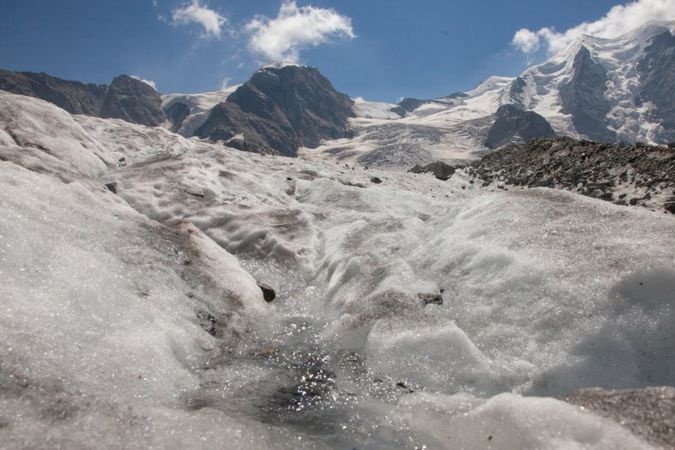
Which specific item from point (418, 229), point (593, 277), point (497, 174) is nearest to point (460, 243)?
point (418, 229)

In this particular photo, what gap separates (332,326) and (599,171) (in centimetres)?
1625

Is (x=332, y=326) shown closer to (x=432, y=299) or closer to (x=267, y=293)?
(x=432, y=299)

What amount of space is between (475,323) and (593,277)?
85.0 inches

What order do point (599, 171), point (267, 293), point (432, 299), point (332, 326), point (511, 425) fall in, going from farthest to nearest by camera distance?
point (599, 171) → point (267, 293) → point (332, 326) → point (432, 299) → point (511, 425)

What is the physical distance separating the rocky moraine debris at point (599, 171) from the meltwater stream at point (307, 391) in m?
13.4

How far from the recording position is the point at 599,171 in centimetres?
2039

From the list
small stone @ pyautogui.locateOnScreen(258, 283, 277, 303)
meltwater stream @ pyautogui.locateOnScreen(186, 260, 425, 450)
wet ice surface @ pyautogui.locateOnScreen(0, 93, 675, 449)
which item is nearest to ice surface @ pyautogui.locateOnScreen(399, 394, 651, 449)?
wet ice surface @ pyautogui.locateOnScreen(0, 93, 675, 449)

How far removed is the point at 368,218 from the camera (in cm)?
1797

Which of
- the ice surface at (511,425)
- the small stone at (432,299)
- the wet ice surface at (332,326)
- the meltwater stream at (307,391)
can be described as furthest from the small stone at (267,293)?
the ice surface at (511,425)

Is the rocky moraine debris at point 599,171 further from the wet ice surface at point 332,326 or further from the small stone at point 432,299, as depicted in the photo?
the small stone at point 432,299

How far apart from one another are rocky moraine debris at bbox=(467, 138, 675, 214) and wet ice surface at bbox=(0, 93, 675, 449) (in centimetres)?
797

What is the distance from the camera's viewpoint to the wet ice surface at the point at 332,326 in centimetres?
592

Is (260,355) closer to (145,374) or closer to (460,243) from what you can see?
(145,374)

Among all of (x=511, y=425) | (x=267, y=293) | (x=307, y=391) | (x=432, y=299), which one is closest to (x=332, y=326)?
(x=432, y=299)
